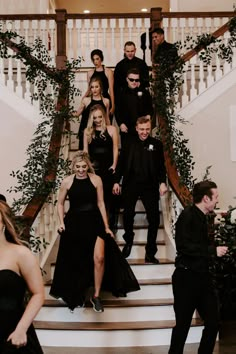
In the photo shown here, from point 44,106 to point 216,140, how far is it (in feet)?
7.40

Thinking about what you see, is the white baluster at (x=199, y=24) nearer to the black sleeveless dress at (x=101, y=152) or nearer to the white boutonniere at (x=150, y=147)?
the black sleeveless dress at (x=101, y=152)

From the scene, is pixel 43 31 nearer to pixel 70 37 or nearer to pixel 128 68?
pixel 70 37

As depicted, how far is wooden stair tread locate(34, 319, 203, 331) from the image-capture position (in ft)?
18.0

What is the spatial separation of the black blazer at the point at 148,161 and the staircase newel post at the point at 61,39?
2.64 metres

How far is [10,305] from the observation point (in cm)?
Answer: 282

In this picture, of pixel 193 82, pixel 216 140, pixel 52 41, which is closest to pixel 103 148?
pixel 193 82

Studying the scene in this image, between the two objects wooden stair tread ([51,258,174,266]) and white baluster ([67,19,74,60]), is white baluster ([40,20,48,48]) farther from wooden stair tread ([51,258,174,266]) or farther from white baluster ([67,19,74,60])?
wooden stair tread ([51,258,174,266])

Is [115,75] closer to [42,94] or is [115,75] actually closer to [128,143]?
[42,94]

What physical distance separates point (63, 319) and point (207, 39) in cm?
401

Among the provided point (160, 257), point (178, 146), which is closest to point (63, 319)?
point (160, 257)

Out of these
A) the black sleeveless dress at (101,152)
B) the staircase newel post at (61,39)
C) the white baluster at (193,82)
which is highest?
the staircase newel post at (61,39)

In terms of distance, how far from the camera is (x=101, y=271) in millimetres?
5547

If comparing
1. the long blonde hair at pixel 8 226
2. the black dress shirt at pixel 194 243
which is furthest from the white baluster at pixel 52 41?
the long blonde hair at pixel 8 226

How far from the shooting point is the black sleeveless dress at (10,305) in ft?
9.20
